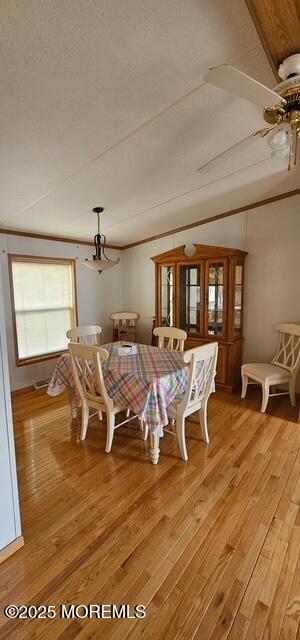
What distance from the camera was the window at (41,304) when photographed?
3707 millimetres

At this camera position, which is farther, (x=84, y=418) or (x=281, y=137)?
(x=84, y=418)

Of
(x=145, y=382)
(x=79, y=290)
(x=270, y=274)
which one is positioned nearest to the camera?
(x=145, y=382)

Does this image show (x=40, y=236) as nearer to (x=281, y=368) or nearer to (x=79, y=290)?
(x=79, y=290)

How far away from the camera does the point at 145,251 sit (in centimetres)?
500

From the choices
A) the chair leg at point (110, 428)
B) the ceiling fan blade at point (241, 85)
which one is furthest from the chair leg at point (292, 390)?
the ceiling fan blade at point (241, 85)

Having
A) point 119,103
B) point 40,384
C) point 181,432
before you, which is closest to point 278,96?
point 119,103

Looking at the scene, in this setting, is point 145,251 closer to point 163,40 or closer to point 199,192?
point 199,192

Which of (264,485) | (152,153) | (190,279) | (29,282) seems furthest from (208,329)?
(29,282)

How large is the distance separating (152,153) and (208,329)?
7.92 ft

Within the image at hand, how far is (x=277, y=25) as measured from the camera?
3.74 feet

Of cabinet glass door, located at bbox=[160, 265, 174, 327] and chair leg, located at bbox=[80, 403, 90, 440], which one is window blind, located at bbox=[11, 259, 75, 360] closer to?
cabinet glass door, located at bbox=[160, 265, 174, 327]

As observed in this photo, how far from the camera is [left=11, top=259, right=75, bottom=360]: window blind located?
374 cm

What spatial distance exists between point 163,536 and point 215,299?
2.84m

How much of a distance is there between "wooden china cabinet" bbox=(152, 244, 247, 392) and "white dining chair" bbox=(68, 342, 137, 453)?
6.29 ft
